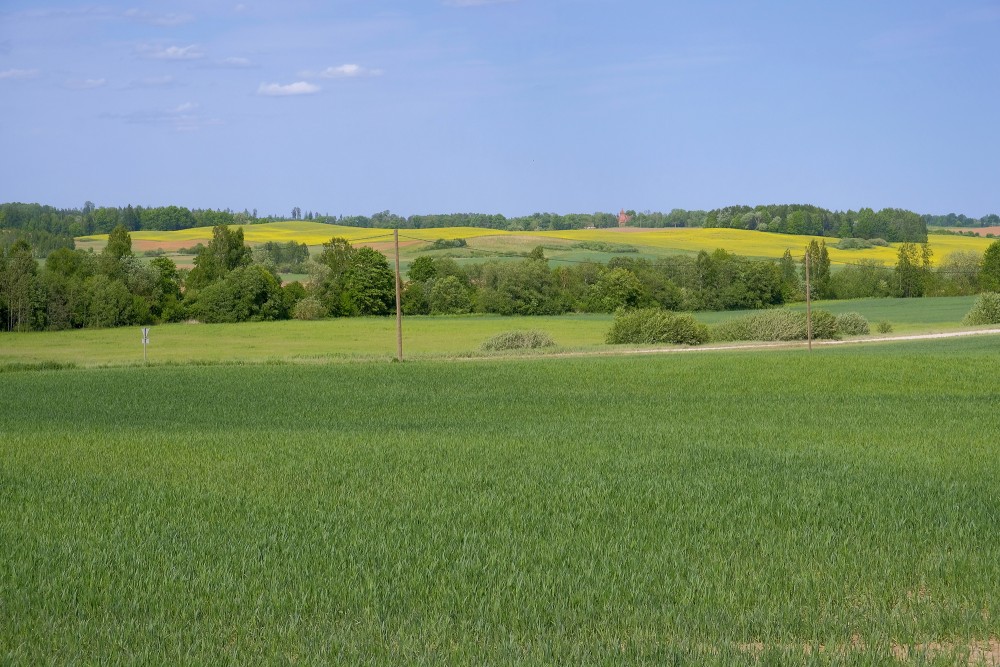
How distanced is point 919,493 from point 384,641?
26.7ft

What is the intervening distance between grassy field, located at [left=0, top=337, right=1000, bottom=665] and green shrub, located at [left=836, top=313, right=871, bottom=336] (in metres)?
47.8

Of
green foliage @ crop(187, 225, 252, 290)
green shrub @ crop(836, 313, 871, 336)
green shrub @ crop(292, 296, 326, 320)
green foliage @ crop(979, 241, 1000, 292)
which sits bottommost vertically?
green shrub @ crop(836, 313, 871, 336)

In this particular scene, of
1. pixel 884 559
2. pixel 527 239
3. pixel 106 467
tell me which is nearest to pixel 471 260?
pixel 527 239

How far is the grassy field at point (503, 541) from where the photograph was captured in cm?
744

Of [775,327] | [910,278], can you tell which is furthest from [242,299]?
[910,278]

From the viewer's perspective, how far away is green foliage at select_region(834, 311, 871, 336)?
6912 centimetres

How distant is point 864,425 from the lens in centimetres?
2152

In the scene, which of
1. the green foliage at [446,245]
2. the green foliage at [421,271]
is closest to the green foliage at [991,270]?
the green foliage at [446,245]

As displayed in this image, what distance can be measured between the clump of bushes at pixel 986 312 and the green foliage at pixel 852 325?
347 inches

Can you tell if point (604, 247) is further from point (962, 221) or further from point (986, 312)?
point (962, 221)

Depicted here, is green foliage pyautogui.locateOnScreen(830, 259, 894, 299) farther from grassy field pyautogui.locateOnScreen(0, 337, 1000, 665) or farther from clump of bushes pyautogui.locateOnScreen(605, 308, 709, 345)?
grassy field pyautogui.locateOnScreen(0, 337, 1000, 665)

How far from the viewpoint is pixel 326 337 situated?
68.9 metres

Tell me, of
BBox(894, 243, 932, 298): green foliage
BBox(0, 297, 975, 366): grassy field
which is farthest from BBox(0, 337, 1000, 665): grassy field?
BBox(894, 243, 932, 298): green foliage

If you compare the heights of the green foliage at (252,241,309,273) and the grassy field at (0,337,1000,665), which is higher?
the green foliage at (252,241,309,273)
